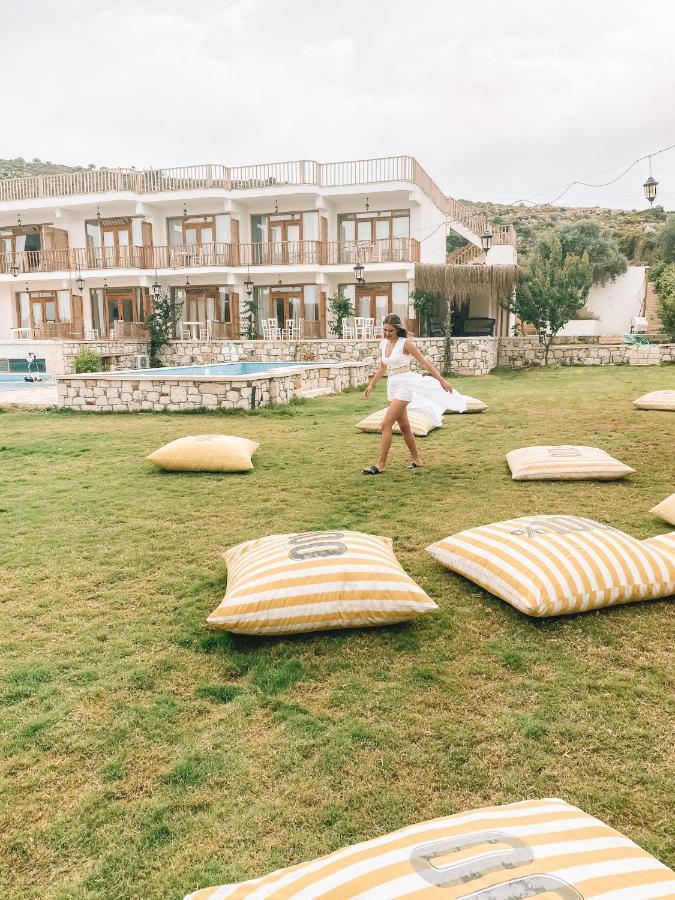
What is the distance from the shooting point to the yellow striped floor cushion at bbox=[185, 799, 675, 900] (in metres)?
1.25

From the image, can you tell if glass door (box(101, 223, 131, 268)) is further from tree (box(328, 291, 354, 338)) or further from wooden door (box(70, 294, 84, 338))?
tree (box(328, 291, 354, 338))

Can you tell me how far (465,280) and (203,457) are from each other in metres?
15.6

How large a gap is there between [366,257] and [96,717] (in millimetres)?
22180

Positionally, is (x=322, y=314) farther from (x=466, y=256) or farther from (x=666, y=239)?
(x=666, y=239)

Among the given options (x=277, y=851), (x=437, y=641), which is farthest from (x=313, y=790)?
(x=437, y=641)

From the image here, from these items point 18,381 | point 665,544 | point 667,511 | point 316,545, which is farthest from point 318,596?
point 18,381

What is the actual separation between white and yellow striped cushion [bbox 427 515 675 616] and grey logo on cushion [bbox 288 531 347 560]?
0.70 m

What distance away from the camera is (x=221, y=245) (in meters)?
24.6

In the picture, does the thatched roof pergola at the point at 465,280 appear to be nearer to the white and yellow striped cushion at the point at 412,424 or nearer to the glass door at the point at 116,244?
the glass door at the point at 116,244

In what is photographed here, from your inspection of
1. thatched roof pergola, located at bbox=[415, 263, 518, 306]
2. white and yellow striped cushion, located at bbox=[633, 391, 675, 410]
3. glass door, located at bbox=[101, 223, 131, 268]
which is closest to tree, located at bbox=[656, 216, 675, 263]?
thatched roof pergola, located at bbox=[415, 263, 518, 306]

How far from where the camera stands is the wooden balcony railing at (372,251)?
22.5 m

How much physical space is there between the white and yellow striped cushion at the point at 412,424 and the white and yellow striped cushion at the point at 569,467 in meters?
2.19

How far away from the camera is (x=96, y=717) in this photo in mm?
2404

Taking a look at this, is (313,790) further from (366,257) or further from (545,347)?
(366,257)
